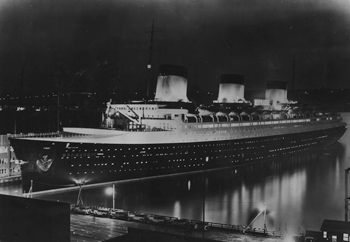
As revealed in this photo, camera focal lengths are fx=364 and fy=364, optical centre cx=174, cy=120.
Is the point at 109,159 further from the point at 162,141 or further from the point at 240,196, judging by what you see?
the point at 240,196

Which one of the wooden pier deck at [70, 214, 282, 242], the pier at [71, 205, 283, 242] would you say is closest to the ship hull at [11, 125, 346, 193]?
the pier at [71, 205, 283, 242]

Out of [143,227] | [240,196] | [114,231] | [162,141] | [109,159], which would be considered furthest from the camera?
[162,141]

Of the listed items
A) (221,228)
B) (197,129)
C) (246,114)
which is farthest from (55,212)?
(246,114)

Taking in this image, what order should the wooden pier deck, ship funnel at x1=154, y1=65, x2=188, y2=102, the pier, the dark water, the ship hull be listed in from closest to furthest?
the wooden pier deck, the pier, the dark water, the ship hull, ship funnel at x1=154, y1=65, x2=188, y2=102

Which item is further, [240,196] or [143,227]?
[240,196]

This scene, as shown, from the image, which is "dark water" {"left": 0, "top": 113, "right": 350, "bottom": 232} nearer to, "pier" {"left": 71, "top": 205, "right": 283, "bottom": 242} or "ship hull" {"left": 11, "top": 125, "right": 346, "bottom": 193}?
"ship hull" {"left": 11, "top": 125, "right": 346, "bottom": 193}

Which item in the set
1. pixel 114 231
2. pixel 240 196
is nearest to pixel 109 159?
pixel 240 196

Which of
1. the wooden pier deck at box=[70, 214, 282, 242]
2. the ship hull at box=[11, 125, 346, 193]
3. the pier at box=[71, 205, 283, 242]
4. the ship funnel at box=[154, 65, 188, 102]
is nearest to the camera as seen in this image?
the wooden pier deck at box=[70, 214, 282, 242]
